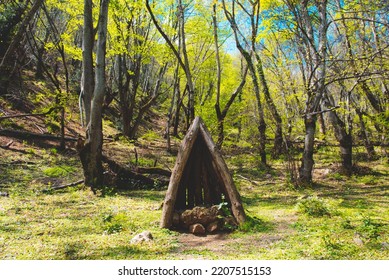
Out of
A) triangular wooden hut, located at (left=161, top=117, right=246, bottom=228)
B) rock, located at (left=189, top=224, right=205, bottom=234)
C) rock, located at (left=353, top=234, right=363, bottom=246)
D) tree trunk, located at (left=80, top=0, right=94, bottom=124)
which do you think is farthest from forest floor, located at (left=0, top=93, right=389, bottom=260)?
tree trunk, located at (left=80, top=0, right=94, bottom=124)

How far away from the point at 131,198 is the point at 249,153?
10.3 m

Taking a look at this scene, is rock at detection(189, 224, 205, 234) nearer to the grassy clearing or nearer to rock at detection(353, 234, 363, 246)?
the grassy clearing

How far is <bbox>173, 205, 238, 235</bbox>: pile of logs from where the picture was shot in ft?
21.7

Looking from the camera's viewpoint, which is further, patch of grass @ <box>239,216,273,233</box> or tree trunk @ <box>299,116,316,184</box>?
tree trunk @ <box>299,116,316,184</box>

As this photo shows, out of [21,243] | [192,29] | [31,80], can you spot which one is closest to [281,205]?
[21,243]

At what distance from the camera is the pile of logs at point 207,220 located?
21.7 ft

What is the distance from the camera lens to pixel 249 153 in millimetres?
18984

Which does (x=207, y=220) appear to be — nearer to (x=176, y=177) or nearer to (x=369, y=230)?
(x=176, y=177)

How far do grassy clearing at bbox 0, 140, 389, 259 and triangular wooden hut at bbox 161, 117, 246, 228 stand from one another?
0.55m

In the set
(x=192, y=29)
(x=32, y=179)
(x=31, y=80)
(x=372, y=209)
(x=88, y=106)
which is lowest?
(x=372, y=209)

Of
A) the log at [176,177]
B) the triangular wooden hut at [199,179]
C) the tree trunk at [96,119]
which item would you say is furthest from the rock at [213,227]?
the tree trunk at [96,119]

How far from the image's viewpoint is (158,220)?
23.8 ft

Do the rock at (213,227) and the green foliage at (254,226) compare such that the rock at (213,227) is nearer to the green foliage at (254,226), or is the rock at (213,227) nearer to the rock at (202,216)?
the rock at (202,216)
